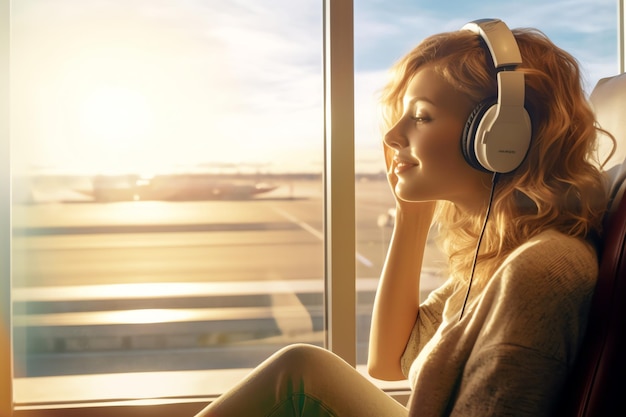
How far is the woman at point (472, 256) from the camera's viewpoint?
2.46ft

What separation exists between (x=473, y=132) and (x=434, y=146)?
0.22 feet

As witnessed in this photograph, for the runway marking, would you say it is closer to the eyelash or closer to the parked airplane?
the parked airplane

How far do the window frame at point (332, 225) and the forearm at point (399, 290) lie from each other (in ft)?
2.25

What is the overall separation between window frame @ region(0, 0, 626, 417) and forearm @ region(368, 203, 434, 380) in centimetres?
69

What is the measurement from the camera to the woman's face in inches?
38.6

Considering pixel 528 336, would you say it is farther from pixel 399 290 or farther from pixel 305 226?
pixel 305 226

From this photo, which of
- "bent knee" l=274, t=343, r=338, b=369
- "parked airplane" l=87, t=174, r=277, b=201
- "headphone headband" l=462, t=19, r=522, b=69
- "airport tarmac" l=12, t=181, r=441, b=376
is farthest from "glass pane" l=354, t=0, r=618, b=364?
"headphone headband" l=462, t=19, r=522, b=69

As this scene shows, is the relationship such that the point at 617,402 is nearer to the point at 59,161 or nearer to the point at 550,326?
the point at 550,326

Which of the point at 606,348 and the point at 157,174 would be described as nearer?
the point at 606,348

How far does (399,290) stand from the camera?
1193 mm

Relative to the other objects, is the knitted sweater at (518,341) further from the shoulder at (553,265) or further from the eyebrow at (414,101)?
the eyebrow at (414,101)

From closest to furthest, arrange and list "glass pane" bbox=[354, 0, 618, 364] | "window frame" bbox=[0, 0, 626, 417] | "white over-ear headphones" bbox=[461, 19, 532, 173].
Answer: "white over-ear headphones" bbox=[461, 19, 532, 173] → "window frame" bbox=[0, 0, 626, 417] → "glass pane" bbox=[354, 0, 618, 364]

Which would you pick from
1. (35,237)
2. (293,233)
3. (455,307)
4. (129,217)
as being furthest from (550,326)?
(35,237)

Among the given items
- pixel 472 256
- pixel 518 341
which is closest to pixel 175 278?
pixel 472 256
